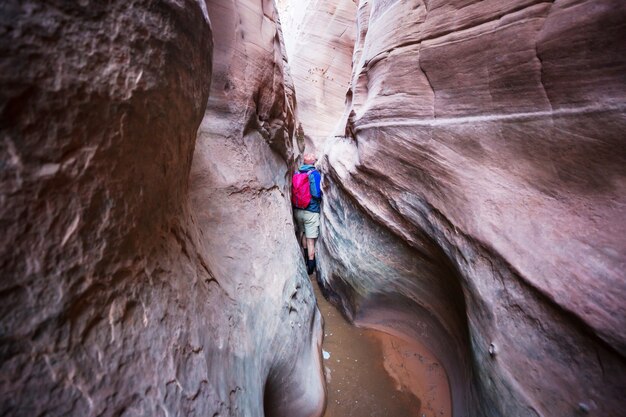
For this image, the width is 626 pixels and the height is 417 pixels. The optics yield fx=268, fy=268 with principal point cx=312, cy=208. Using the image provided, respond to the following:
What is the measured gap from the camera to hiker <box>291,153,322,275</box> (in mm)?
5109

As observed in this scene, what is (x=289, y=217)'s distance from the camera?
12.4ft

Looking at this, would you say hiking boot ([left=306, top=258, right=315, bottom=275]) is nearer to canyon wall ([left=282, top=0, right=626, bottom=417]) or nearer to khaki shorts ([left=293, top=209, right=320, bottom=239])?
khaki shorts ([left=293, top=209, right=320, bottom=239])

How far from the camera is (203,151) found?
2705mm

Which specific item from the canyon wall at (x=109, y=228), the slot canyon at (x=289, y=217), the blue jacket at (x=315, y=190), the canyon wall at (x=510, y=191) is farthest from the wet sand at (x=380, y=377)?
the blue jacket at (x=315, y=190)

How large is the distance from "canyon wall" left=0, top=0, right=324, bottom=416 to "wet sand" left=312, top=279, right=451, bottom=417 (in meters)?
1.56

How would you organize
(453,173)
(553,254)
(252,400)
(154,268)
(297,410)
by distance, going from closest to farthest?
(154,268), (553,254), (252,400), (453,173), (297,410)

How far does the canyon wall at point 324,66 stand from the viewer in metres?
8.02

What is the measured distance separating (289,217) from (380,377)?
232 cm

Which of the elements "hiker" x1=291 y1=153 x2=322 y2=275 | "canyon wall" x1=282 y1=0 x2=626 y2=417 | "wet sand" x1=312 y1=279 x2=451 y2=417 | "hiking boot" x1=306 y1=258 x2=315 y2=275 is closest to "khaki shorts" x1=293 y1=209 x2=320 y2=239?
"hiker" x1=291 y1=153 x2=322 y2=275

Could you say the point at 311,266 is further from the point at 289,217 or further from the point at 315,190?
the point at 289,217

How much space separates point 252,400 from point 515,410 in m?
1.79

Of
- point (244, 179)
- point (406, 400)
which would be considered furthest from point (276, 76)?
point (406, 400)

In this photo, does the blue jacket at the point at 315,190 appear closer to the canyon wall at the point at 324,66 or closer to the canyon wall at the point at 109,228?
the canyon wall at the point at 324,66

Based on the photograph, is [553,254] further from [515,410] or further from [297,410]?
[297,410]
